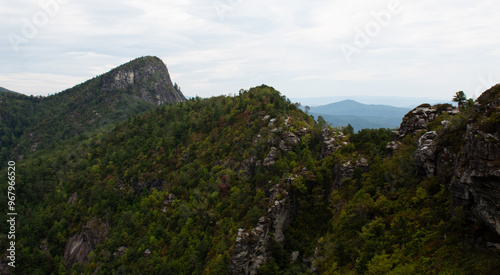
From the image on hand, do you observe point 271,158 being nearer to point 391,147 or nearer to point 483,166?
point 391,147

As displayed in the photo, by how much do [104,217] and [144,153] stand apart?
29011mm

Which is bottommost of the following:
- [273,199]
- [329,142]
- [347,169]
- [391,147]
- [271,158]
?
[273,199]

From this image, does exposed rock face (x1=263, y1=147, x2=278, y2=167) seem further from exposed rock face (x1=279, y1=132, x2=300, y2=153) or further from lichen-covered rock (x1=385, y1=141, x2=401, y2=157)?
lichen-covered rock (x1=385, y1=141, x2=401, y2=157)

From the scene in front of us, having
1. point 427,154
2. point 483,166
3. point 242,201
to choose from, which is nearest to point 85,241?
point 242,201

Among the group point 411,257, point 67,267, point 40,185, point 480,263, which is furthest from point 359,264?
point 40,185

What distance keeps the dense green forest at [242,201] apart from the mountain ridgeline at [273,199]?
26 centimetres

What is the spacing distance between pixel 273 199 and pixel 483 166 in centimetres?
3316

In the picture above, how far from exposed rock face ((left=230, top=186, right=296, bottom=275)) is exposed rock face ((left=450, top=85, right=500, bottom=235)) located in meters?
27.8

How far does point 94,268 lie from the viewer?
3000 inches

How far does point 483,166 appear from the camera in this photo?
86.9ft

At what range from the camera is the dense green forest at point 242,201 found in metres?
35.0

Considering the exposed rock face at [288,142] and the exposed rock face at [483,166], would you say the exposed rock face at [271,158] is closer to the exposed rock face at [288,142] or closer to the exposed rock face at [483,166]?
the exposed rock face at [288,142]

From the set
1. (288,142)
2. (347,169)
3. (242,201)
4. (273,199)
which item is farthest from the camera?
(288,142)

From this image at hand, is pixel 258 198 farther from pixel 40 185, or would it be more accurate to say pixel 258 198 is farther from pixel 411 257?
pixel 40 185
